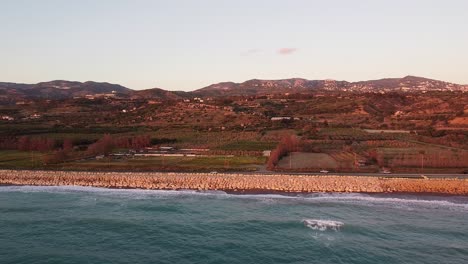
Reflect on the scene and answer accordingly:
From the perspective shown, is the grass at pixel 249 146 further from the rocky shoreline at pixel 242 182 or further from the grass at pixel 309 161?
the rocky shoreline at pixel 242 182

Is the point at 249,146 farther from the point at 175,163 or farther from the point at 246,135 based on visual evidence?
the point at 175,163

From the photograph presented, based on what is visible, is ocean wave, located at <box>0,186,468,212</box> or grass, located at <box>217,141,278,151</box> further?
grass, located at <box>217,141,278,151</box>

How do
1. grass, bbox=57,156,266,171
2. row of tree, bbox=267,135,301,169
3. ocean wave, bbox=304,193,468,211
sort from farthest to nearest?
row of tree, bbox=267,135,301,169
grass, bbox=57,156,266,171
ocean wave, bbox=304,193,468,211

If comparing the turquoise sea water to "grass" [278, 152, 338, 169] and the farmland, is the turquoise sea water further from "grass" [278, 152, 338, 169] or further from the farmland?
the farmland

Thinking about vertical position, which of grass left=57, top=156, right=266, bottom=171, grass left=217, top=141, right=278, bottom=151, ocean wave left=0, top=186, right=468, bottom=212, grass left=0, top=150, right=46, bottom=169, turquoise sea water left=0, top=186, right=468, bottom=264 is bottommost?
turquoise sea water left=0, top=186, right=468, bottom=264

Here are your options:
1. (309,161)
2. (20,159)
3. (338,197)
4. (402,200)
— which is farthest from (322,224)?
(20,159)

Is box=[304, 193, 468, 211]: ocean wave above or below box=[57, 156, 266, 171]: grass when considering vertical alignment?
below

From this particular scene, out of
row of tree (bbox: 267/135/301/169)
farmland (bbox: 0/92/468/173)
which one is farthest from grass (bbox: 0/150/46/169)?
row of tree (bbox: 267/135/301/169)

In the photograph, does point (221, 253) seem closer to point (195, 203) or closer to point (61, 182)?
point (195, 203)
